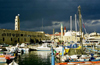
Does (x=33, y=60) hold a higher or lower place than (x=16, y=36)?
lower

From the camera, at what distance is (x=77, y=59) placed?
21781 millimetres

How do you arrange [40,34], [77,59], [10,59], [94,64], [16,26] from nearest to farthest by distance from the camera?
[94,64], [77,59], [10,59], [16,26], [40,34]

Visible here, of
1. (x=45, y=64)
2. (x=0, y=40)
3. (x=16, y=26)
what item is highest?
(x=16, y=26)

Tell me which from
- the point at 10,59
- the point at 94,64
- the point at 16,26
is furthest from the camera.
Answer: the point at 16,26

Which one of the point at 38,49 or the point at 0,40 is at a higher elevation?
the point at 0,40

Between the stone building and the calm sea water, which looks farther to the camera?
the stone building

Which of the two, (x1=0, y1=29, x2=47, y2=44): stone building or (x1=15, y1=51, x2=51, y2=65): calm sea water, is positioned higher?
(x1=0, y1=29, x2=47, y2=44): stone building

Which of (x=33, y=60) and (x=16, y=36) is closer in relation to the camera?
(x=33, y=60)

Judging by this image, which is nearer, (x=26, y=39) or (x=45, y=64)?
(x=45, y=64)

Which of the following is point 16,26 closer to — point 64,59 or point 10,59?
point 10,59

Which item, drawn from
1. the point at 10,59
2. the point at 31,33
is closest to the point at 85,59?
the point at 10,59

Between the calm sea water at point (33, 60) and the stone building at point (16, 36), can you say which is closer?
the calm sea water at point (33, 60)

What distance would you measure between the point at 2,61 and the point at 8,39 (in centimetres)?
3829

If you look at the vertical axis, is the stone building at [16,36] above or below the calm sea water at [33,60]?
above
